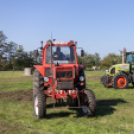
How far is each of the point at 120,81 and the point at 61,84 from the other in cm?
757

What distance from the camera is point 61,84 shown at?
623 cm

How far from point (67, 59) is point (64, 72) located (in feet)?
3.50

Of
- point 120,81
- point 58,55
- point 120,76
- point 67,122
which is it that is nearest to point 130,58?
point 120,76

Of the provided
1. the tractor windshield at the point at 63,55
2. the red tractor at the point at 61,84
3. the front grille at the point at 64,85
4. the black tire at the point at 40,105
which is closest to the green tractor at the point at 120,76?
the tractor windshield at the point at 63,55

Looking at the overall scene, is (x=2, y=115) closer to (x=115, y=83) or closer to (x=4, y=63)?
(x=115, y=83)

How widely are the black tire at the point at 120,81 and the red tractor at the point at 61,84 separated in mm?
6269

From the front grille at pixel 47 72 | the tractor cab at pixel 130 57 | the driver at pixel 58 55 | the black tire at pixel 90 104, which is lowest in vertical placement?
the black tire at pixel 90 104

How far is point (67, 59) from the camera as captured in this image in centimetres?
732

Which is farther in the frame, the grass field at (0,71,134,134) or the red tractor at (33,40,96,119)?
the red tractor at (33,40,96,119)

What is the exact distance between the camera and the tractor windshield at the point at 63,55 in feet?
23.8

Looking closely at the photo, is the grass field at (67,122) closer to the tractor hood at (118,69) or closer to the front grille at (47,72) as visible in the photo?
the front grille at (47,72)

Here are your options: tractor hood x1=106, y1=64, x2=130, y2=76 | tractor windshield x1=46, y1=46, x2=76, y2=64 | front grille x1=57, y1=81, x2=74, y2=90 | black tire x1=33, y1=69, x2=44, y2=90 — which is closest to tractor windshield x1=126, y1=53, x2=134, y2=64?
tractor hood x1=106, y1=64, x2=130, y2=76

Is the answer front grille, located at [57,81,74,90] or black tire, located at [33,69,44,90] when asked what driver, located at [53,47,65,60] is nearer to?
black tire, located at [33,69,44,90]

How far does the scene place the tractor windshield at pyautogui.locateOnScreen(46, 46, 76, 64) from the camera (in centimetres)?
725
